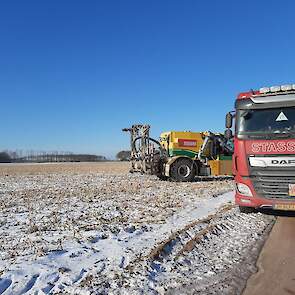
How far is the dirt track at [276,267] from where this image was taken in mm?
4970

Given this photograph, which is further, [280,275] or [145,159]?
[145,159]

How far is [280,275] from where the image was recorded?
5445 millimetres

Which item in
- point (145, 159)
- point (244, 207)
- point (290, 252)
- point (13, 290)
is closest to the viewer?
point (13, 290)

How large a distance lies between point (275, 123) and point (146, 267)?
16.0ft

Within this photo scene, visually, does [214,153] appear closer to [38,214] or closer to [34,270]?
[38,214]

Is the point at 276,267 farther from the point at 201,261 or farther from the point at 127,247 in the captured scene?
the point at 127,247

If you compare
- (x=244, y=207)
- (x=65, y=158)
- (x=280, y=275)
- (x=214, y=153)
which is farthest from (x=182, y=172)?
(x=65, y=158)

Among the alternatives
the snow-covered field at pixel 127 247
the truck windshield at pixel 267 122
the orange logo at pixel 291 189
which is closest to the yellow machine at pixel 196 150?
the snow-covered field at pixel 127 247

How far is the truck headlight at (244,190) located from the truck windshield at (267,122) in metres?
1.19

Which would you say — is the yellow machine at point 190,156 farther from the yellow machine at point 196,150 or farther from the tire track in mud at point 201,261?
the tire track in mud at point 201,261

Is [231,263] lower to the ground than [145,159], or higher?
lower

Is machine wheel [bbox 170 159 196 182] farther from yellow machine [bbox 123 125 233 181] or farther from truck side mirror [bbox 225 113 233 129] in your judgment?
truck side mirror [bbox 225 113 233 129]

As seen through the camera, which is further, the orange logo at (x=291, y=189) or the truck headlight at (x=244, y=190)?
the truck headlight at (x=244, y=190)

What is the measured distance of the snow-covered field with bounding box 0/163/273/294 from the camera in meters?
5.14
